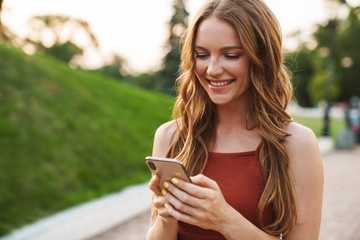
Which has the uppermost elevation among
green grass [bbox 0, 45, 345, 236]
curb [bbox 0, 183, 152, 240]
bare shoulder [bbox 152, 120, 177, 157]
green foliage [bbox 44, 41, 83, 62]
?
green foliage [bbox 44, 41, 83, 62]

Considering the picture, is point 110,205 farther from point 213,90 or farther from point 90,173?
point 213,90

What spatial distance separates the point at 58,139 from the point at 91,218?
2.66m

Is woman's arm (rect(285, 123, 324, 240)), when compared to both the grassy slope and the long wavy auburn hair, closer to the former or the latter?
the long wavy auburn hair

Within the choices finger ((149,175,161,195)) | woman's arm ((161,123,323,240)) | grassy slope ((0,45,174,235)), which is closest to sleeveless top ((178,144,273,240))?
woman's arm ((161,123,323,240))

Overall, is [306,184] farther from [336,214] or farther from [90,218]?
[336,214]

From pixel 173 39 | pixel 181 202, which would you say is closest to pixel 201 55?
pixel 181 202

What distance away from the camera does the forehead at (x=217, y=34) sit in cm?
174

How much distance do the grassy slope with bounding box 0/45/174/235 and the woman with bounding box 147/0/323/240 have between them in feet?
11.7

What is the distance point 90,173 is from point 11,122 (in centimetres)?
181

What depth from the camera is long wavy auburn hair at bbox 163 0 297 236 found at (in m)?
1.72

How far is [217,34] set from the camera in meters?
1.75

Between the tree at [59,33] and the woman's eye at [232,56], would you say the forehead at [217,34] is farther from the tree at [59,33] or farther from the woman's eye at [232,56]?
the tree at [59,33]

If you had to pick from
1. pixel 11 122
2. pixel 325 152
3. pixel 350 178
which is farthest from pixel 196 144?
pixel 325 152

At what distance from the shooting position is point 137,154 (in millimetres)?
8898
